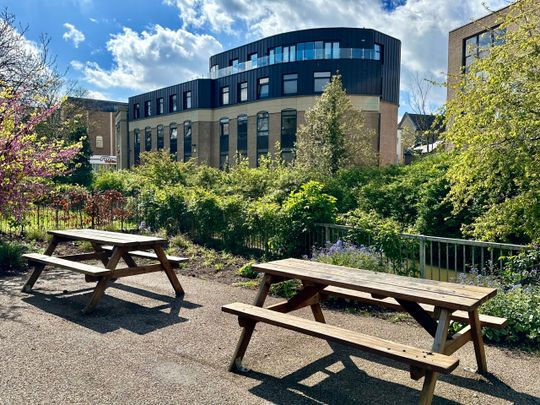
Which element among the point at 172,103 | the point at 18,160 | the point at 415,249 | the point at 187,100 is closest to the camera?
Answer: the point at 415,249

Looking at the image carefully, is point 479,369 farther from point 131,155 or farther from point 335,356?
point 131,155

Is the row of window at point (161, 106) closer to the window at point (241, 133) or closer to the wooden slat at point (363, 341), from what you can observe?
the window at point (241, 133)

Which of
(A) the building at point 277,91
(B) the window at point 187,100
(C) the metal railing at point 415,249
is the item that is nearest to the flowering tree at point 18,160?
(C) the metal railing at point 415,249

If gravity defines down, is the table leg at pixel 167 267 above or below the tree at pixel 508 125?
below

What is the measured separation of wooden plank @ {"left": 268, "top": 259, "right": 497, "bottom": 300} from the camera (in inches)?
145

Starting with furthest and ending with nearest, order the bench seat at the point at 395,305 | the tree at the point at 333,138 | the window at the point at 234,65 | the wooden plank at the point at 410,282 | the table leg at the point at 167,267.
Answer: the window at the point at 234,65 < the tree at the point at 333,138 < the table leg at the point at 167,267 < the bench seat at the point at 395,305 < the wooden plank at the point at 410,282

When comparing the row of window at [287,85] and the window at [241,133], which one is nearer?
the row of window at [287,85]

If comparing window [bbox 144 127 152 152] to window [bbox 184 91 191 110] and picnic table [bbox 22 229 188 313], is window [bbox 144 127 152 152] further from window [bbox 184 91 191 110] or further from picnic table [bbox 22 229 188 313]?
picnic table [bbox 22 229 188 313]

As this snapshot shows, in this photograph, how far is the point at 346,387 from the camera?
12.5 feet

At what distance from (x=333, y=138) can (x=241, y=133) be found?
71.2ft

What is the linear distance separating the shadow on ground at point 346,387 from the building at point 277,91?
86.5 ft

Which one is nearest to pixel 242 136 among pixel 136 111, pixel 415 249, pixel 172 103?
pixel 172 103

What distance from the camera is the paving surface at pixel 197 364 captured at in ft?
11.8

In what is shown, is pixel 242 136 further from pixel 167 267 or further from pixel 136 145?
pixel 167 267
